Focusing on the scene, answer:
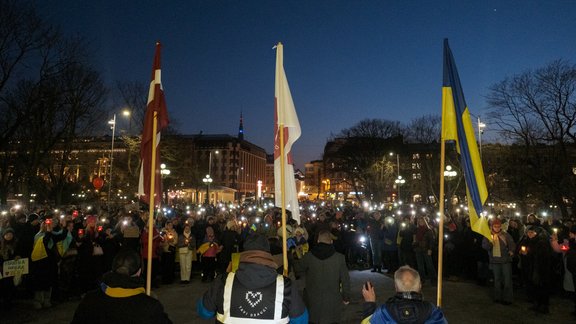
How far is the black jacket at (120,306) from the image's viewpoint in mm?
3250

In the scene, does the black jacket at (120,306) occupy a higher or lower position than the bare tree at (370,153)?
lower

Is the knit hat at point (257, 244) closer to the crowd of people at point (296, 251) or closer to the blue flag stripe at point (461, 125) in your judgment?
the crowd of people at point (296, 251)

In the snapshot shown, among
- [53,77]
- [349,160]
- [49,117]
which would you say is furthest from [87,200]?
[349,160]

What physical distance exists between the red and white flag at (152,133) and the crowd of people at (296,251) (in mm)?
1070

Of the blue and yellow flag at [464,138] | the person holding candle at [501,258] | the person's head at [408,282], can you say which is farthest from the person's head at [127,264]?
the person holding candle at [501,258]

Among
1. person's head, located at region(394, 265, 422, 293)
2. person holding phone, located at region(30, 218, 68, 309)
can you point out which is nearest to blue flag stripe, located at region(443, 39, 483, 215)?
person's head, located at region(394, 265, 422, 293)

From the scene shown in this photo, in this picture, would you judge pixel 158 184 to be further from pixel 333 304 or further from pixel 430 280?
pixel 430 280

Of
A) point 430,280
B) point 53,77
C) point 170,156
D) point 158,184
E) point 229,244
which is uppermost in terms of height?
point 53,77

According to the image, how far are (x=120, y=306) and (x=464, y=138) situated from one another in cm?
489

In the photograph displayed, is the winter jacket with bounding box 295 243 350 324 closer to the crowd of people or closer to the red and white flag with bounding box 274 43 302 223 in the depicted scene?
the crowd of people

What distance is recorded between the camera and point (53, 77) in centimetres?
2447

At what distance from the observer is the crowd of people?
943cm

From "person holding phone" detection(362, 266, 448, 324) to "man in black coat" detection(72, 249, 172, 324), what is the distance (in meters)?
1.73

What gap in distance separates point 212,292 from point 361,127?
59674 millimetres
